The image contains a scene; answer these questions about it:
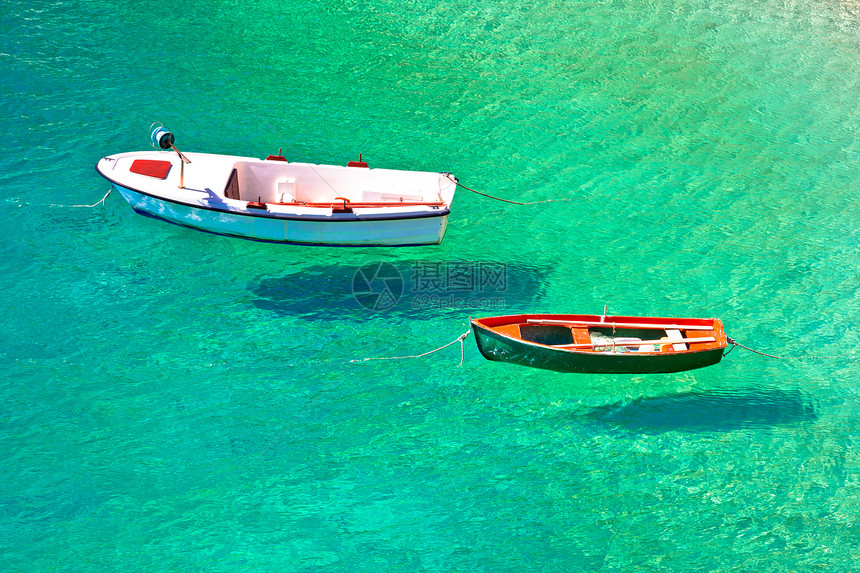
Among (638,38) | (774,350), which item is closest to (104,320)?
(774,350)

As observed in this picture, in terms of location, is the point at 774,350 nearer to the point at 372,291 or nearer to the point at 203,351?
the point at 372,291

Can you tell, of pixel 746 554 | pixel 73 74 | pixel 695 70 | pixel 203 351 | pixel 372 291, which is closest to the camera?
pixel 746 554

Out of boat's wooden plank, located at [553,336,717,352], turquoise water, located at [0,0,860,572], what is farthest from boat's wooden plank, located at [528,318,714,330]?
turquoise water, located at [0,0,860,572]

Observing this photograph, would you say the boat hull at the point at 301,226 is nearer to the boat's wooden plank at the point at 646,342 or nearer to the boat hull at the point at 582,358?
the boat hull at the point at 582,358

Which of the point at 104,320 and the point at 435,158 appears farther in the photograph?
the point at 435,158

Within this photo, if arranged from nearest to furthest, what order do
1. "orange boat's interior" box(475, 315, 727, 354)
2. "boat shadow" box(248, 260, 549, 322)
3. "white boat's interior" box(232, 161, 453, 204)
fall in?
"orange boat's interior" box(475, 315, 727, 354) → "boat shadow" box(248, 260, 549, 322) → "white boat's interior" box(232, 161, 453, 204)

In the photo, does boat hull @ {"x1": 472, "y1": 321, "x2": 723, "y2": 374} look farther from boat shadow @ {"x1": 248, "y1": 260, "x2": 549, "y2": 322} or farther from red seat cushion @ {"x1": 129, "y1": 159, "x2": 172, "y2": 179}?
red seat cushion @ {"x1": 129, "y1": 159, "x2": 172, "y2": 179}

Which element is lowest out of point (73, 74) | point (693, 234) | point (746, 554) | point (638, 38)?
point (746, 554)
